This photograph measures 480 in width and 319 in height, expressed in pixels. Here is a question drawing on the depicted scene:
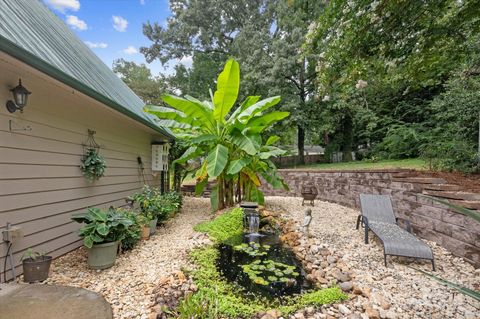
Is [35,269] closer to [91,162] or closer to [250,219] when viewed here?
[91,162]

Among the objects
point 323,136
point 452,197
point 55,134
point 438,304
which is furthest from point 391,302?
point 323,136

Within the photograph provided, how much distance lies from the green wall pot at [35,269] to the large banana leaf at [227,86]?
12.1 ft

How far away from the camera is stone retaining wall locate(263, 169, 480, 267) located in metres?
3.58

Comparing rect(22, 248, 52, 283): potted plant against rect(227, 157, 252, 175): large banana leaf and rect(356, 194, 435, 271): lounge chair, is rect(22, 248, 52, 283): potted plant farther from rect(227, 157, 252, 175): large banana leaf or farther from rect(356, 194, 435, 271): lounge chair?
rect(356, 194, 435, 271): lounge chair

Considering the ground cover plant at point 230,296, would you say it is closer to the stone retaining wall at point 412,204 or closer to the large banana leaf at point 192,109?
the stone retaining wall at point 412,204

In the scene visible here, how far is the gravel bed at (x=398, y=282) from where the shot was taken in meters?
2.59

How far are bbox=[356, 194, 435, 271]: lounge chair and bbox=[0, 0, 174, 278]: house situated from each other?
445 centimetres

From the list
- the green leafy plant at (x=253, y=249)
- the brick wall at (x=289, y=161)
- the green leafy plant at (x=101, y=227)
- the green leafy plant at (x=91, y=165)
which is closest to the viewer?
the green leafy plant at (x=101, y=227)

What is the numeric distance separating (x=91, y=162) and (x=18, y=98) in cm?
163

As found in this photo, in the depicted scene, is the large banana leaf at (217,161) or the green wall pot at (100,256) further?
the large banana leaf at (217,161)

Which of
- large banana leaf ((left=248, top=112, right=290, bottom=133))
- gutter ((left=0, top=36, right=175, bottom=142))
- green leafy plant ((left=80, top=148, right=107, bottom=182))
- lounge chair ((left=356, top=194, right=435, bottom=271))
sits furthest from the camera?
large banana leaf ((left=248, top=112, right=290, bottom=133))

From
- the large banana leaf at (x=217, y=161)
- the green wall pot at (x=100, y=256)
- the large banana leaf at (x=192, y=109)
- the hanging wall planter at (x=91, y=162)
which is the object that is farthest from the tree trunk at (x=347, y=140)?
the green wall pot at (x=100, y=256)

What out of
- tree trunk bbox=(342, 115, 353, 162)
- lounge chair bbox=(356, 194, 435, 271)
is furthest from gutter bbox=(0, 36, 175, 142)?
tree trunk bbox=(342, 115, 353, 162)

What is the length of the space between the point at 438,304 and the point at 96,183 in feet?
17.1
